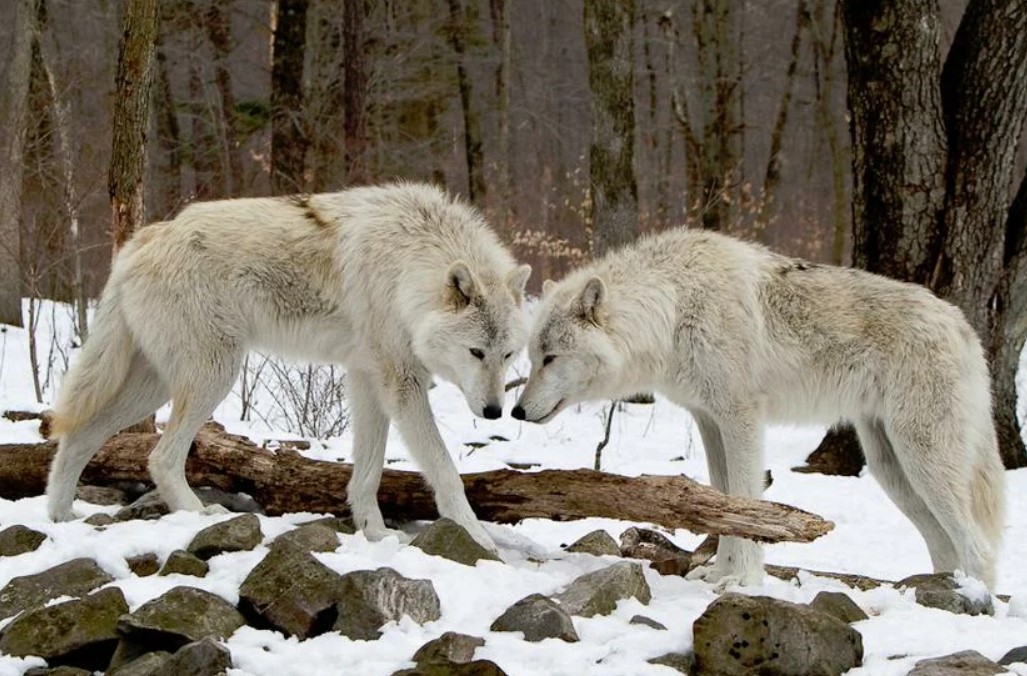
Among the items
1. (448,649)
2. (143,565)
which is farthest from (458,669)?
(143,565)

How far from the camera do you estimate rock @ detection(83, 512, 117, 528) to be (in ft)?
17.7

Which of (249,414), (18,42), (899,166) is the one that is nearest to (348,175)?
(249,414)

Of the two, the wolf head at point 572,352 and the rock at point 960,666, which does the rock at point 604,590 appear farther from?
the rock at point 960,666

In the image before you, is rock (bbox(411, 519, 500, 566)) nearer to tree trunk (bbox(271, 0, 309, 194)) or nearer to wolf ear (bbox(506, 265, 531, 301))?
wolf ear (bbox(506, 265, 531, 301))

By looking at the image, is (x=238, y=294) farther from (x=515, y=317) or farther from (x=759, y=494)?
(x=759, y=494)

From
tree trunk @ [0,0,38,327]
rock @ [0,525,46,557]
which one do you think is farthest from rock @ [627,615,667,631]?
tree trunk @ [0,0,38,327]

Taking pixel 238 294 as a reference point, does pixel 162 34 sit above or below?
above

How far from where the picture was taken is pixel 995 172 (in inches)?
313

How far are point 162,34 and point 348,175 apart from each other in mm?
7322

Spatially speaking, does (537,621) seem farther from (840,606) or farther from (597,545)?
(597,545)

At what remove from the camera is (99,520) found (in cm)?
544

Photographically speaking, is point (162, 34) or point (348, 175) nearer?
point (348, 175)

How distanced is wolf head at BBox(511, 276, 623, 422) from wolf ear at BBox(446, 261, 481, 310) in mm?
449

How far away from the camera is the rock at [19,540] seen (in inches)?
193
